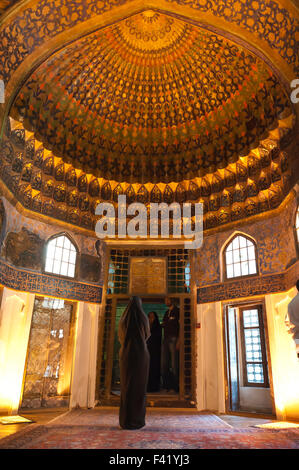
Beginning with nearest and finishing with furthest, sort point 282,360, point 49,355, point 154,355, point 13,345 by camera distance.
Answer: point 282,360
point 13,345
point 49,355
point 154,355

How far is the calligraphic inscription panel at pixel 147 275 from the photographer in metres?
10.4

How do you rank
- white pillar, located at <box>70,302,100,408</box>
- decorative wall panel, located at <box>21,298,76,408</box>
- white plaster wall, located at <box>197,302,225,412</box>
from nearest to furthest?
1. decorative wall panel, located at <box>21,298,76,408</box>
2. white plaster wall, located at <box>197,302,225,412</box>
3. white pillar, located at <box>70,302,100,408</box>

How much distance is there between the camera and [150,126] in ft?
36.1

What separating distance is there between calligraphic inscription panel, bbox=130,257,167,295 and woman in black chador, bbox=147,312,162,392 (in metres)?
1.19

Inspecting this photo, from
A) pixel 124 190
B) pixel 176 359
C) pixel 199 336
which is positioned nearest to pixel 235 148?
pixel 124 190

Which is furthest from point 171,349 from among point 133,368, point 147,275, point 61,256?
point 133,368

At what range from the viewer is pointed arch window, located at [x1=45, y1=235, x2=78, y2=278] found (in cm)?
955

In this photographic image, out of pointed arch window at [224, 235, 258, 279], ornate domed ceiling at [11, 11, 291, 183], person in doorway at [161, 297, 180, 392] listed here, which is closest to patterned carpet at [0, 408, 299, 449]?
person in doorway at [161, 297, 180, 392]

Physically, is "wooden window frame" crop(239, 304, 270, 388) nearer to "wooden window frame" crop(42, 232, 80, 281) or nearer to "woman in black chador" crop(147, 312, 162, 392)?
"woman in black chador" crop(147, 312, 162, 392)

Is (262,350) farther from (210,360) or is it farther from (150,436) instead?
(150,436)

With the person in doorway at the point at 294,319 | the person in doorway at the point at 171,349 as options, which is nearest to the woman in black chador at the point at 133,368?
the person in doorway at the point at 294,319

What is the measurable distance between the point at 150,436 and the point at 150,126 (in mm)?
8719

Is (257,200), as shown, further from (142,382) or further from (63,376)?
(63,376)

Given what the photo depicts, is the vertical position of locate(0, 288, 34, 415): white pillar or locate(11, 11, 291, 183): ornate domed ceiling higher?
locate(11, 11, 291, 183): ornate domed ceiling
